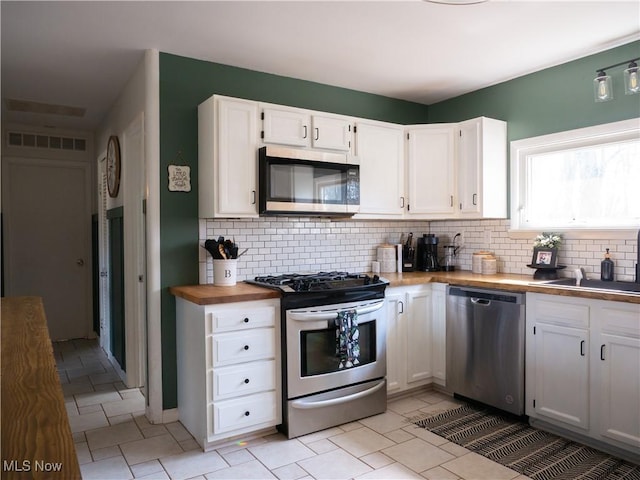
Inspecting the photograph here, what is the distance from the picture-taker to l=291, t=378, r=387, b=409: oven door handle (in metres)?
2.98

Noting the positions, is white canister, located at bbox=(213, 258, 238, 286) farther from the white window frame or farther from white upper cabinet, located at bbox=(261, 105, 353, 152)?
the white window frame

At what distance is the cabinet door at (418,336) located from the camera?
12.0 feet

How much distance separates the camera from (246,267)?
140 inches

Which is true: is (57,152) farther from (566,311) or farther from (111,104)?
(566,311)

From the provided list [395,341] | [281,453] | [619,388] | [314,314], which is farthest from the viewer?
[395,341]

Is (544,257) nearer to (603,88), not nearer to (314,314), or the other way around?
(603,88)

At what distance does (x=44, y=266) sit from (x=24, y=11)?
12.2 feet

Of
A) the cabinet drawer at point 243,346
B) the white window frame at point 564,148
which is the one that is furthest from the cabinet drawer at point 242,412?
the white window frame at point 564,148

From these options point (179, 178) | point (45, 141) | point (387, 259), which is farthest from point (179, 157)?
point (45, 141)

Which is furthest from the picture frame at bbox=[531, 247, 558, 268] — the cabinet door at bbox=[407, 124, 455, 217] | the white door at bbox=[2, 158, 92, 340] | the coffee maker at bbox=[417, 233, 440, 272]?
the white door at bbox=[2, 158, 92, 340]

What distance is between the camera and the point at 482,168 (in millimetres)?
3768

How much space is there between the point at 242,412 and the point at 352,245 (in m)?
1.81

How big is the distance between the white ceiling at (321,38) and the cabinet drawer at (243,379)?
2.07m

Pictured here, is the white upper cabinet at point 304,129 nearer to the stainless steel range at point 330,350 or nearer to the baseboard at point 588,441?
the stainless steel range at point 330,350
